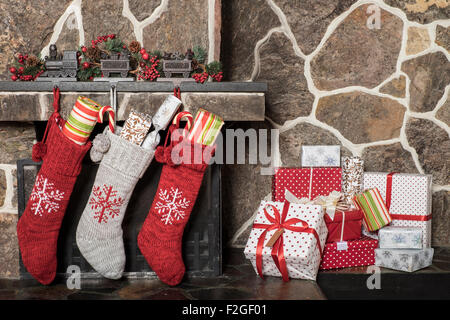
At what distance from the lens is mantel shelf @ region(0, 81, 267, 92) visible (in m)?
2.12

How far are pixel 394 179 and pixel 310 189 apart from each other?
0.44 meters

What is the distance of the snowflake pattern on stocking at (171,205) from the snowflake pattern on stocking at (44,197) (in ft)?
1.38

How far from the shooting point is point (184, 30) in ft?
7.54

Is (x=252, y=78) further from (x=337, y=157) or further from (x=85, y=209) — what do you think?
(x=85, y=209)

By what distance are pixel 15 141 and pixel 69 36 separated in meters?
0.54

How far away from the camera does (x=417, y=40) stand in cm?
287

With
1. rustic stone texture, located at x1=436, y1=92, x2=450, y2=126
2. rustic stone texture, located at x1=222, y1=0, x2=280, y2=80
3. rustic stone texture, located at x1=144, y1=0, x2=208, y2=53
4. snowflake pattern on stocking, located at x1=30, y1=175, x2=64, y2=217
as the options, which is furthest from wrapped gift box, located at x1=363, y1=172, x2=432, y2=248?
snowflake pattern on stocking, located at x1=30, y1=175, x2=64, y2=217

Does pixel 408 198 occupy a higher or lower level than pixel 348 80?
lower

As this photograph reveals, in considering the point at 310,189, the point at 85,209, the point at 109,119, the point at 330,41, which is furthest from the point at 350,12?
the point at 85,209

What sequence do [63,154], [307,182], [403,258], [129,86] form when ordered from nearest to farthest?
[63,154] < [129,86] < [403,258] < [307,182]

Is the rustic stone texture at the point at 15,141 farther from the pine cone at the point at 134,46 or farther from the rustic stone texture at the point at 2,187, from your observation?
the pine cone at the point at 134,46

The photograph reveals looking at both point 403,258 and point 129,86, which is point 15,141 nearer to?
point 129,86

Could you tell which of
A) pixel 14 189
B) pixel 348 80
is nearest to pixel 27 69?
pixel 14 189

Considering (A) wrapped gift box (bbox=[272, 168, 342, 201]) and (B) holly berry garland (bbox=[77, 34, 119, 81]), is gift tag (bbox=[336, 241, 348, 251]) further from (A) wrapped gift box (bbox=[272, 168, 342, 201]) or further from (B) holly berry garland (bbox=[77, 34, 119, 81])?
(B) holly berry garland (bbox=[77, 34, 119, 81])
